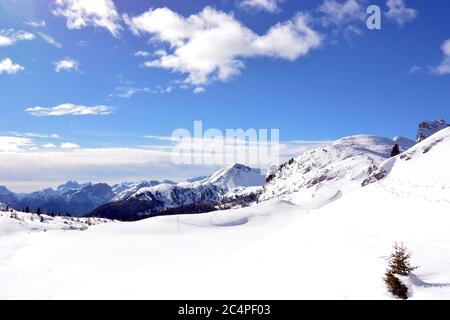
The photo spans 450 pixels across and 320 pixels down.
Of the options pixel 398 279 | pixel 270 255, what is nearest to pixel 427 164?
pixel 270 255

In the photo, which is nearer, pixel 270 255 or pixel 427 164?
pixel 270 255

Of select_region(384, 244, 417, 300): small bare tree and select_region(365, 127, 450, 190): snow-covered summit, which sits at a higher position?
select_region(365, 127, 450, 190): snow-covered summit

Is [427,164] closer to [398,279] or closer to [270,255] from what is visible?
[270,255]

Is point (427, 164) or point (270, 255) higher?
point (427, 164)

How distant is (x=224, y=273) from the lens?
2322 centimetres

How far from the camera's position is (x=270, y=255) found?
24.9 meters

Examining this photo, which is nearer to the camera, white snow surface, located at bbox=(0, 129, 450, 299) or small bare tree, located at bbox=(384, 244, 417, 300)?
small bare tree, located at bbox=(384, 244, 417, 300)

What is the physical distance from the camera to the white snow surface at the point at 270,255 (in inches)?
652

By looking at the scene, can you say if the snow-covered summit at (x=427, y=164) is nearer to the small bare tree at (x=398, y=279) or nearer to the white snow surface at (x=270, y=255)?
the white snow surface at (x=270, y=255)

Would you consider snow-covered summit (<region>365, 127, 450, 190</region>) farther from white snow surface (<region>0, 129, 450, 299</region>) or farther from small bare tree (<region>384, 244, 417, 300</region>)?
small bare tree (<region>384, 244, 417, 300</region>)

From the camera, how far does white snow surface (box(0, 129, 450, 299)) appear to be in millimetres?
16562

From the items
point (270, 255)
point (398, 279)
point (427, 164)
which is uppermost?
point (427, 164)

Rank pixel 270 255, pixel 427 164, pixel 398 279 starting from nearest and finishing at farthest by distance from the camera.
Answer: pixel 398 279 → pixel 270 255 → pixel 427 164

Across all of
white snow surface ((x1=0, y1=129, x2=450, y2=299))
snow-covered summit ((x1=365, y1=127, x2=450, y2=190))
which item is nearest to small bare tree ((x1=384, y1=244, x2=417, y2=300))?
white snow surface ((x1=0, y1=129, x2=450, y2=299))
